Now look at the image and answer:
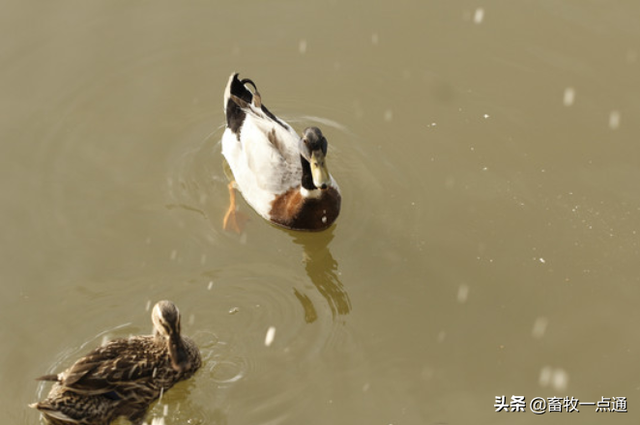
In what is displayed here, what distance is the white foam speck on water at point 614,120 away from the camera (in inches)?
316

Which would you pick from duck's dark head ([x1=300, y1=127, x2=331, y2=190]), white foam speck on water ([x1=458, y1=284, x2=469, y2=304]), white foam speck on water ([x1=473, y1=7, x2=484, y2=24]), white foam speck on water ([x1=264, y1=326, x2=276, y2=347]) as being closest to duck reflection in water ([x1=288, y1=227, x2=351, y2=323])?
white foam speck on water ([x1=264, y1=326, x2=276, y2=347])

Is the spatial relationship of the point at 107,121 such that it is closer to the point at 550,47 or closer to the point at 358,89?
the point at 358,89

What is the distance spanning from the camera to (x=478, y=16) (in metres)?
9.10

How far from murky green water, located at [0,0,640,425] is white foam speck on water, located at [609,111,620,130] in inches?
1.2

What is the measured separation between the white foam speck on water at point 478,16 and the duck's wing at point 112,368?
203 inches

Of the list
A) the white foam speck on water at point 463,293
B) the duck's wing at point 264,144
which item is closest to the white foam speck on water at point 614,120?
the white foam speck on water at point 463,293

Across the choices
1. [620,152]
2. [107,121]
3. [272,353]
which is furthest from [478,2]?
[272,353]

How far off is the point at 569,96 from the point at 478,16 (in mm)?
1434

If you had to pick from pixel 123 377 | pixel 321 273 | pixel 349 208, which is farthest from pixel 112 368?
pixel 349 208

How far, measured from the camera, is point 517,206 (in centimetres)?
744

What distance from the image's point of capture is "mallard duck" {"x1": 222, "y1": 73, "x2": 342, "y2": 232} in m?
7.14

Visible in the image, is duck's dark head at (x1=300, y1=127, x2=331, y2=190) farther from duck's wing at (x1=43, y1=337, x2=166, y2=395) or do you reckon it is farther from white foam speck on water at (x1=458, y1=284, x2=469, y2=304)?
duck's wing at (x1=43, y1=337, x2=166, y2=395)

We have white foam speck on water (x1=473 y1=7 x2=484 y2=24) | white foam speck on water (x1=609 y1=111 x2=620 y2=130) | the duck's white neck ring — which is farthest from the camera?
white foam speck on water (x1=473 y1=7 x2=484 y2=24)

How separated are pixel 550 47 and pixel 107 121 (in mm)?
4553
